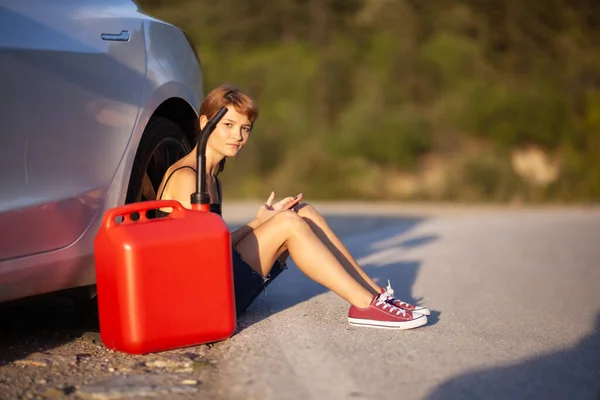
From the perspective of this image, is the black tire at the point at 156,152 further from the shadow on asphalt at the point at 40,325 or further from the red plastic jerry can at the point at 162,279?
the shadow on asphalt at the point at 40,325

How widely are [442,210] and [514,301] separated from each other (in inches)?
321

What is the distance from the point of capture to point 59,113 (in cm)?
344

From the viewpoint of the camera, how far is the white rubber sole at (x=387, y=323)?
410cm

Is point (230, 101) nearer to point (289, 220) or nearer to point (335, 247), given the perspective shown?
point (289, 220)

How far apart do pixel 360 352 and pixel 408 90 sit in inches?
1007

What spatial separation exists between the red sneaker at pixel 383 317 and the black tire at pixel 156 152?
114cm

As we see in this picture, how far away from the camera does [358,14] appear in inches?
1345

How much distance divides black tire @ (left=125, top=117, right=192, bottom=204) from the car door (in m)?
0.19

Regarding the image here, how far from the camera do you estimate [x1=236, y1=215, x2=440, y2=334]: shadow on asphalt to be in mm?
4793

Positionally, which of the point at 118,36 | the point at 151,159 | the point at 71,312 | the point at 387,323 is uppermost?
the point at 118,36

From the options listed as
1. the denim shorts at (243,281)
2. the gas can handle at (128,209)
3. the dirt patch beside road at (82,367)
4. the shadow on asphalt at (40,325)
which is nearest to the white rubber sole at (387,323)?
the denim shorts at (243,281)

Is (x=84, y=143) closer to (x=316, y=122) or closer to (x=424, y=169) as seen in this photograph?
(x=424, y=169)

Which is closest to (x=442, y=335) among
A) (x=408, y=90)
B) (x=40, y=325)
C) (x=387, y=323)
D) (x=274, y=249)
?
(x=387, y=323)

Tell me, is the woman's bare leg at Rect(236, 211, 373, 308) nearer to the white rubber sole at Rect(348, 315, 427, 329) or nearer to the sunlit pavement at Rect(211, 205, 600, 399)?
the white rubber sole at Rect(348, 315, 427, 329)
